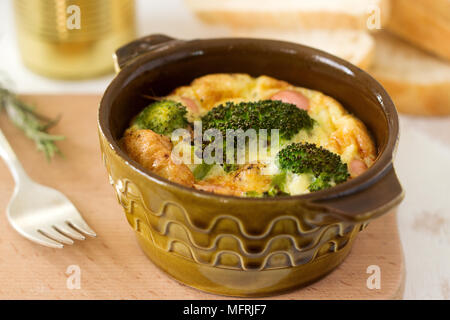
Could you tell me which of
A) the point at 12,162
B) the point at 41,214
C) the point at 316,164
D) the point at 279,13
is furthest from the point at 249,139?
the point at 279,13

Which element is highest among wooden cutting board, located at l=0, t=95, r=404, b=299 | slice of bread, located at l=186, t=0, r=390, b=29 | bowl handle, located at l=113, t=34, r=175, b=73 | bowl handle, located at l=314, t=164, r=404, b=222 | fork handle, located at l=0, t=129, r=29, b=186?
bowl handle, located at l=113, t=34, r=175, b=73

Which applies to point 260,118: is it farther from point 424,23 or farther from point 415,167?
point 424,23

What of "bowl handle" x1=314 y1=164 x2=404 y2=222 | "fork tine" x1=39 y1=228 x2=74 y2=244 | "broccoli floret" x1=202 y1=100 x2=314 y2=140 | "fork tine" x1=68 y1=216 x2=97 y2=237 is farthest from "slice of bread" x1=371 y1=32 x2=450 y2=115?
"fork tine" x1=39 y1=228 x2=74 y2=244

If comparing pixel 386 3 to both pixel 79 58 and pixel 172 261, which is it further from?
pixel 172 261

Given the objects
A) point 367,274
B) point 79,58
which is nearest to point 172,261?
point 367,274

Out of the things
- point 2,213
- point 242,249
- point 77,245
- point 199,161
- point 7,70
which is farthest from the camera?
point 7,70

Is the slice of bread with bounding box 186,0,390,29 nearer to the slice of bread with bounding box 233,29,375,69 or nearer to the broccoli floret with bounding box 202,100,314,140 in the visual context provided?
the slice of bread with bounding box 233,29,375,69
